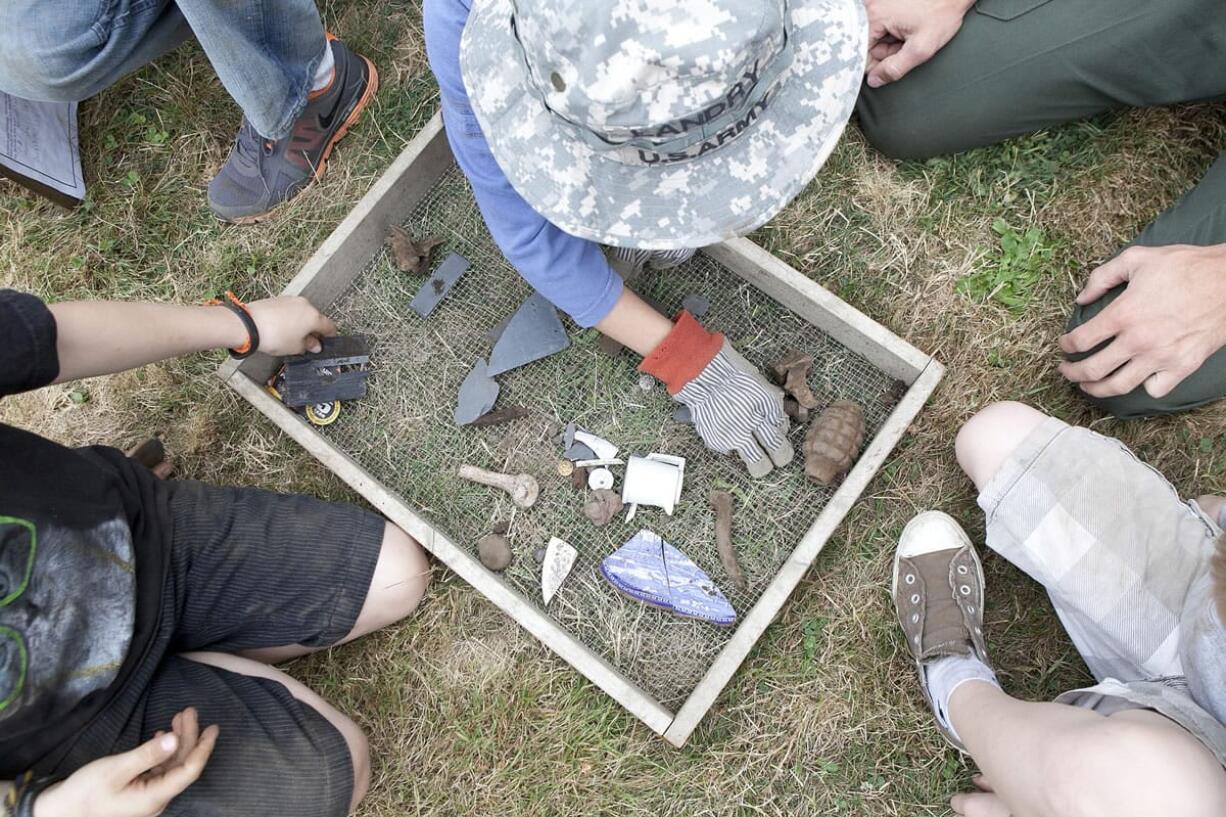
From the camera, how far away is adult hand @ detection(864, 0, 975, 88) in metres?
1.77


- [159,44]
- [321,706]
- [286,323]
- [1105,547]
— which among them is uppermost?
[159,44]

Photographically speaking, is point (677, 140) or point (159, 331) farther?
point (159, 331)

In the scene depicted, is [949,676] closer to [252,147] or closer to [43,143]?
[252,147]

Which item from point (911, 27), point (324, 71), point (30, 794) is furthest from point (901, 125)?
point (30, 794)

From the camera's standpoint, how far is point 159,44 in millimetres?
1855

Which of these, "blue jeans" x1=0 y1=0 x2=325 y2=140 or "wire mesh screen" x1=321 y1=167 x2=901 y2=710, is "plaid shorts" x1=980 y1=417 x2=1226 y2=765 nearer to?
"wire mesh screen" x1=321 y1=167 x2=901 y2=710

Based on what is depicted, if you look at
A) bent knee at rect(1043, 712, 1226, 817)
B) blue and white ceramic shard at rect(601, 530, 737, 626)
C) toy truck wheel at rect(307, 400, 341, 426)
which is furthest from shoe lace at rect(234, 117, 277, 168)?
bent knee at rect(1043, 712, 1226, 817)

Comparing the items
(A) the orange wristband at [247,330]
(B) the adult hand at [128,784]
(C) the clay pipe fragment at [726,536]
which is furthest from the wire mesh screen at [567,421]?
(B) the adult hand at [128,784]

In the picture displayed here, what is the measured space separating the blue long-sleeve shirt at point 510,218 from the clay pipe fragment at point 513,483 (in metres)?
0.44

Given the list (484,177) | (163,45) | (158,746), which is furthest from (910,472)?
(163,45)

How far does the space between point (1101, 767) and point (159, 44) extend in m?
2.34

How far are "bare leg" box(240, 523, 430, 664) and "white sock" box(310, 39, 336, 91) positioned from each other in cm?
113

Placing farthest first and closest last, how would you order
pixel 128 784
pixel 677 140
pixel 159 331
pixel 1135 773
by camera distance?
1. pixel 159 331
2. pixel 128 784
3. pixel 1135 773
4. pixel 677 140

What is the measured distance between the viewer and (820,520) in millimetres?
1676
